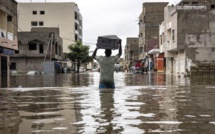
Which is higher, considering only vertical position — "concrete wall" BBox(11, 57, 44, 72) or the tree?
the tree

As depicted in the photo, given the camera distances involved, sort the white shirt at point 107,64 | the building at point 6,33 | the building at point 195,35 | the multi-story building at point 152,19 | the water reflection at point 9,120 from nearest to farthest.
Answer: the water reflection at point 9,120 → the white shirt at point 107,64 → the building at point 6,33 → the building at point 195,35 → the multi-story building at point 152,19

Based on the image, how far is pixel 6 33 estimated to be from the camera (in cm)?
3778

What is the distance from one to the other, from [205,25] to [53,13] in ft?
200

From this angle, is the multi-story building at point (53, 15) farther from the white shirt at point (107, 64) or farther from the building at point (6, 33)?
the white shirt at point (107, 64)

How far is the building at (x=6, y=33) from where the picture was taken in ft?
120

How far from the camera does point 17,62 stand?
216ft

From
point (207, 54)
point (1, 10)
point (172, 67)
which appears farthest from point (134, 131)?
point (172, 67)

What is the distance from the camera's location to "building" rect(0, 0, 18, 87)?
36.5m

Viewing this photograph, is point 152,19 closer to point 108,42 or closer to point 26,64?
point 26,64

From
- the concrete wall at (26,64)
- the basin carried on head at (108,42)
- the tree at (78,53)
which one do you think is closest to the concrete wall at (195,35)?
the basin carried on head at (108,42)

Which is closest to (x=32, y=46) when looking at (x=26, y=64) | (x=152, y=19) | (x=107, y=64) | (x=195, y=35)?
(x=26, y=64)

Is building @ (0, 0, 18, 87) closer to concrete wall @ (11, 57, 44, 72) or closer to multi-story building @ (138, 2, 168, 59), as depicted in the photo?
concrete wall @ (11, 57, 44, 72)

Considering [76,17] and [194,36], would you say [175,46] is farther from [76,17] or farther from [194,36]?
[76,17]

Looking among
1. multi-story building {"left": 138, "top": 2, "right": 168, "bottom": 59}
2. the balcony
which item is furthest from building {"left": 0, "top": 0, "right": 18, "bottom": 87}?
multi-story building {"left": 138, "top": 2, "right": 168, "bottom": 59}
